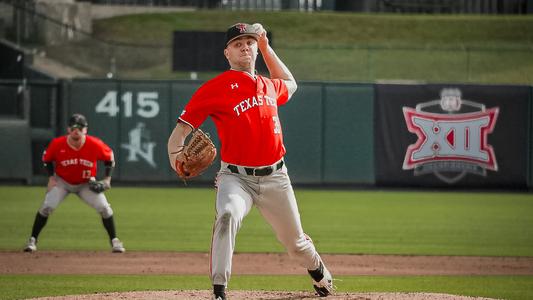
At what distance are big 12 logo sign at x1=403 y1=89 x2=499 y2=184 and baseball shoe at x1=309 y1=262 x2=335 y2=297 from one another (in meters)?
14.4

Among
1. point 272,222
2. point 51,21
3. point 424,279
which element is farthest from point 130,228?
point 51,21

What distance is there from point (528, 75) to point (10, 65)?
46.2 ft

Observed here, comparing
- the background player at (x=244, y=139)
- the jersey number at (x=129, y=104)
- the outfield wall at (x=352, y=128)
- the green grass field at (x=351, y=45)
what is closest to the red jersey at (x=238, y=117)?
the background player at (x=244, y=139)

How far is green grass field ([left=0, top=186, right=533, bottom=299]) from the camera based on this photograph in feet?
33.8

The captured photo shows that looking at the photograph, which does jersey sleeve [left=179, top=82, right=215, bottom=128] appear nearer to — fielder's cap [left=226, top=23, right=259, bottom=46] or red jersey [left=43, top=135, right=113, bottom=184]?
fielder's cap [left=226, top=23, right=259, bottom=46]

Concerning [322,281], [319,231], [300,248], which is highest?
[300,248]

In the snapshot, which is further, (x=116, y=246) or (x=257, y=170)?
(x=116, y=246)

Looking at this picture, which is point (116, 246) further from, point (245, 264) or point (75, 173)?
point (245, 264)

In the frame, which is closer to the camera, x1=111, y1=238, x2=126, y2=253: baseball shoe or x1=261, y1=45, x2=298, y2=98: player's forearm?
x1=261, y1=45, x2=298, y2=98: player's forearm

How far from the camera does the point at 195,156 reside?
24.8 feet

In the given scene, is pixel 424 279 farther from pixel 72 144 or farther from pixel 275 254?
pixel 72 144

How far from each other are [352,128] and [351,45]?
415 inches

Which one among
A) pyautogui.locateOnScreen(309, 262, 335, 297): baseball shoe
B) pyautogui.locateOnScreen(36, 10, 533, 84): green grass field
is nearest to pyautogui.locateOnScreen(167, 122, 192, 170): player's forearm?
pyautogui.locateOnScreen(309, 262, 335, 297): baseball shoe

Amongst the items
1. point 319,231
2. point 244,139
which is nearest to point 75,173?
point 319,231
